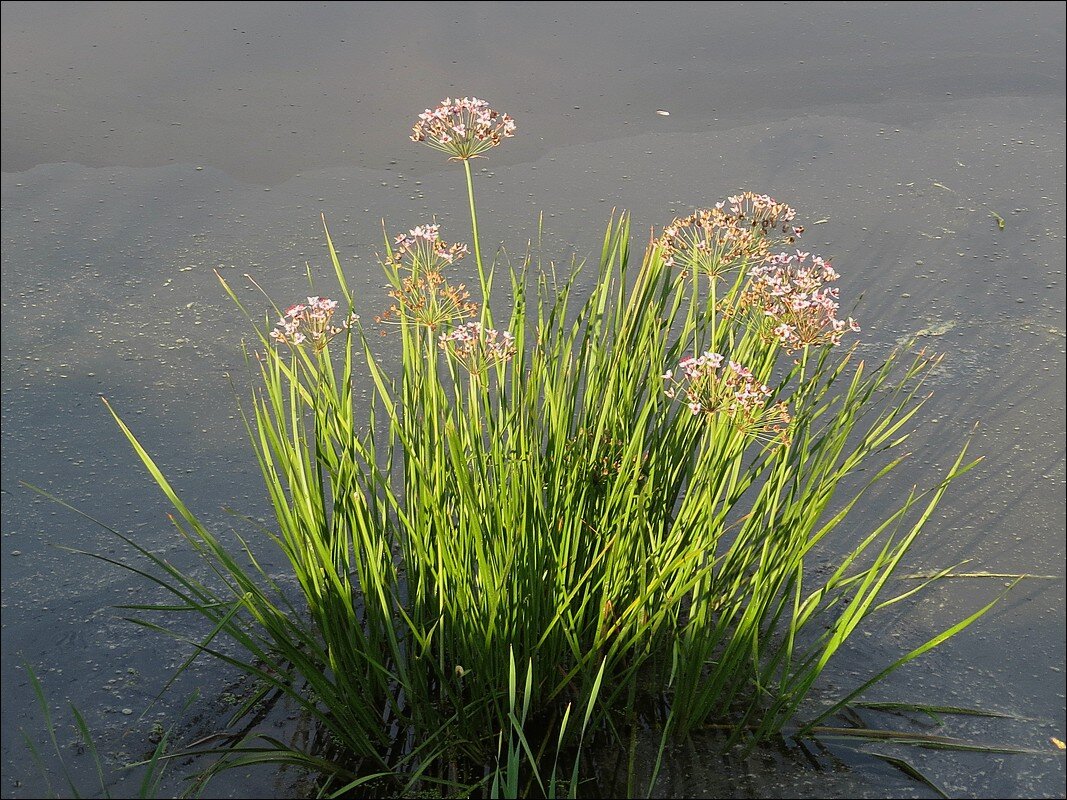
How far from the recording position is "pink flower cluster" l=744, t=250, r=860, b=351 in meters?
1.41

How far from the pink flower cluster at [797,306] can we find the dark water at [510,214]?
0.64 m

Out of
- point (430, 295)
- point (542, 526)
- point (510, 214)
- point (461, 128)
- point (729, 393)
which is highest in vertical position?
point (461, 128)

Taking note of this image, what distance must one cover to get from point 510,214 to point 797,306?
2.07 metres

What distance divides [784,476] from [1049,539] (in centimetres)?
98

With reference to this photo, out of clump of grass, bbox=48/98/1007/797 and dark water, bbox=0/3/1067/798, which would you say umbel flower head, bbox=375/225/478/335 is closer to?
clump of grass, bbox=48/98/1007/797

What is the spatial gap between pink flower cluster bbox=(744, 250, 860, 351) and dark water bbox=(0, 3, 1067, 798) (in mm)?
644

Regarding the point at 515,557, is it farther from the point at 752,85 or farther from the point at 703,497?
the point at 752,85

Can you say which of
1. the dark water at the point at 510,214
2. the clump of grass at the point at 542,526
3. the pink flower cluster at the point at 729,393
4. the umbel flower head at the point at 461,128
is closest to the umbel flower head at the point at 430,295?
the clump of grass at the point at 542,526

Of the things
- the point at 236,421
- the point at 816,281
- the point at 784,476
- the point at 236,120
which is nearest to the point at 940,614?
the point at 784,476

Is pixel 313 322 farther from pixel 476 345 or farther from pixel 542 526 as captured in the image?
pixel 542 526

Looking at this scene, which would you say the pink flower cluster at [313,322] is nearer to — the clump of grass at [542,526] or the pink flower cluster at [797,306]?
the clump of grass at [542,526]

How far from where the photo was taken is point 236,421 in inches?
100

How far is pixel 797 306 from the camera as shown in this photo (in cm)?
138

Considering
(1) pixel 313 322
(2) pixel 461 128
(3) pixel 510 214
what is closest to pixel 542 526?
(1) pixel 313 322
